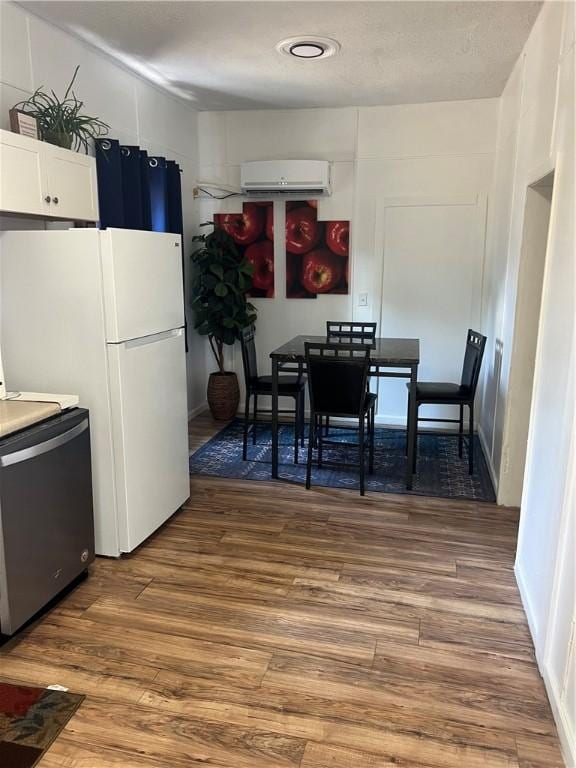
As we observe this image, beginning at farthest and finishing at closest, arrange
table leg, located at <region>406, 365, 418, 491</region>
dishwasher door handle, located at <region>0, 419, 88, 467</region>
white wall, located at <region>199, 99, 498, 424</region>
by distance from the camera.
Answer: white wall, located at <region>199, 99, 498, 424</region> → table leg, located at <region>406, 365, 418, 491</region> → dishwasher door handle, located at <region>0, 419, 88, 467</region>

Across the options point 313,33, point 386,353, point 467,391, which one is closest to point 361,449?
point 386,353

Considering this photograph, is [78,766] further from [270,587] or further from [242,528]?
[242,528]

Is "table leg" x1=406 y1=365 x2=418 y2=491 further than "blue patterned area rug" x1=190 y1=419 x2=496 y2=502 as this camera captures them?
No

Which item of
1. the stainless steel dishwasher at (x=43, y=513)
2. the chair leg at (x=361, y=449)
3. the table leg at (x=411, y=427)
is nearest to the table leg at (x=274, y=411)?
the chair leg at (x=361, y=449)

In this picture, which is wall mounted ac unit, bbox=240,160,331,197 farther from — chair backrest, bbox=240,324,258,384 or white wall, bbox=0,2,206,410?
chair backrest, bbox=240,324,258,384

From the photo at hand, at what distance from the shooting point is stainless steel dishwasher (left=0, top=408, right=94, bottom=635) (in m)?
2.11

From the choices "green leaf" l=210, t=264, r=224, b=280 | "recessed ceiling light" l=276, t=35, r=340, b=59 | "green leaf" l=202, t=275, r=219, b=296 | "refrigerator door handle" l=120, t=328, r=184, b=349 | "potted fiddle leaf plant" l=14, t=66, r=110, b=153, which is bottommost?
"refrigerator door handle" l=120, t=328, r=184, b=349

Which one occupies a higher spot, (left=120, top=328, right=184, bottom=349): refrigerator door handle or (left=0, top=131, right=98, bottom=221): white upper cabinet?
(left=0, top=131, right=98, bottom=221): white upper cabinet

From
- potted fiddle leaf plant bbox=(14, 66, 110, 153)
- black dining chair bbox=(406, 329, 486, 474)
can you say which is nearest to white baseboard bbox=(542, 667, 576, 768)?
black dining chair bbox=(406, 329, 486, 474)

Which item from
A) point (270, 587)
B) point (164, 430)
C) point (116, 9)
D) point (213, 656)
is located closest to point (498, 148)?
point (116, 9)

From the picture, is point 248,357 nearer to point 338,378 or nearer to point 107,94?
point 338,378

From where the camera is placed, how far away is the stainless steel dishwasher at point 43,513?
211cm

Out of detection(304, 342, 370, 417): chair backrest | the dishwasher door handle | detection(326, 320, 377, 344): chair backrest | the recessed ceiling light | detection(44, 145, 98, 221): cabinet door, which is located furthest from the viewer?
detection(326, 320, 377, 344): chair backrest

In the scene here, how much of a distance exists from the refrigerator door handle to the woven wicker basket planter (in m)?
1.91
